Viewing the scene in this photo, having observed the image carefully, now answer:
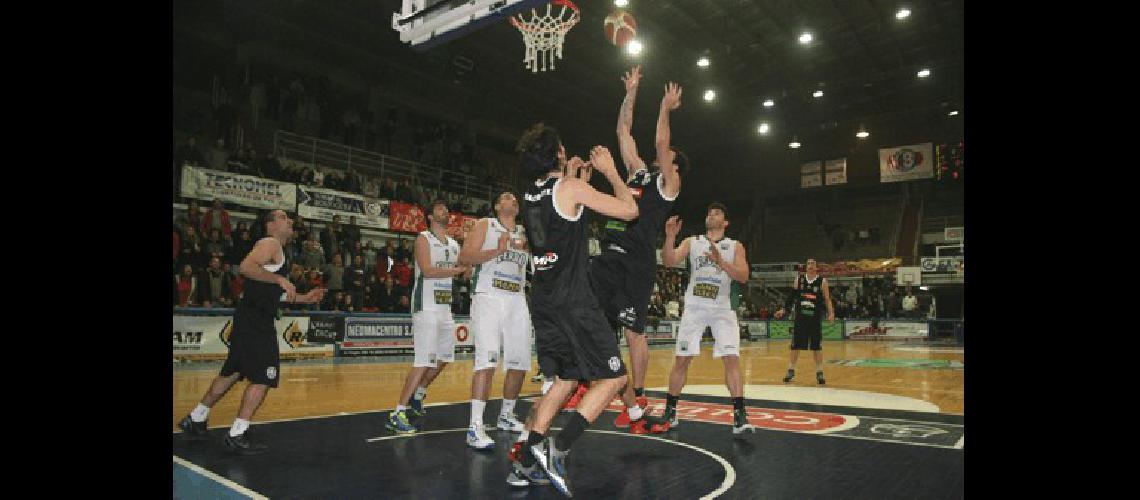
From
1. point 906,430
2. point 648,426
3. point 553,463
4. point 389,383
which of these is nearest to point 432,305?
point 648,426

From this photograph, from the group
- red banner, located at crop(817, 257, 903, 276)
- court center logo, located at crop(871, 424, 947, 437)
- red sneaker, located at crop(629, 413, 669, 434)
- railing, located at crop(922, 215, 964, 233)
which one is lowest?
court center logo, located at crop(871, 424, 947, 437)

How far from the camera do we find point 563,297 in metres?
4.41

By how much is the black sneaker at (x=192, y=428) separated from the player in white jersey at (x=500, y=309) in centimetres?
233

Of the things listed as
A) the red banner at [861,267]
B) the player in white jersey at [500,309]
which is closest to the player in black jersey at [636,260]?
the player in white jersey at [500,309]

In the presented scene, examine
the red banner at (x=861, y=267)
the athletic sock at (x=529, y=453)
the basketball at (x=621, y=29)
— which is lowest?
the athletic sock at (x=529, y=453)

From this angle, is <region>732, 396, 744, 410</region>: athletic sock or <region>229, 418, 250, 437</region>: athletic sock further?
<region>732, 396, 744, 410</region>: athletic sock

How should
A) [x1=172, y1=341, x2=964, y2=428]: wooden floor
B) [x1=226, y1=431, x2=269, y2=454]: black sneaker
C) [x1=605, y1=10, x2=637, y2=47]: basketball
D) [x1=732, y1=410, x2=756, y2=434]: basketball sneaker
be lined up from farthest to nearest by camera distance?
[x1=605, y1=10, x2=637, y2=47]: basketball, [x1=172, y1=341, x2=964, y2=428]: wooden floor, [x1=732, y1=410, x2=756, y2=434]: basketball sneaker, [x1=226, y1=431, x2=269, y2=454]: black sneaker

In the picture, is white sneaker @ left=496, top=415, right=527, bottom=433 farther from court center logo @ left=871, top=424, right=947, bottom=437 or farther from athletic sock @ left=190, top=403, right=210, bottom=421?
court center logo @ left=871, top=424, right=947, bottom=437

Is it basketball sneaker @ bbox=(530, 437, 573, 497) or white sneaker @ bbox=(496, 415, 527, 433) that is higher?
basketball sneaker @ bbox=(530, 437, 573, 497)

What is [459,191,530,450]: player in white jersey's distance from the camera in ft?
18.7

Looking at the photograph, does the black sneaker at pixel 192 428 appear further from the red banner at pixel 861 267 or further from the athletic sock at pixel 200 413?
the red banner at pixel 861 267

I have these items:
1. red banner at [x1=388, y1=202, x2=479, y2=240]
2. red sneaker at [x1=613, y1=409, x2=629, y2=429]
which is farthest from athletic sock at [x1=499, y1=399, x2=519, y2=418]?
red banner at [x1=388, y1=202, x2=479, y2=240]

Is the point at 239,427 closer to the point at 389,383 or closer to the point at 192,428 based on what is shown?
the point at 192,428

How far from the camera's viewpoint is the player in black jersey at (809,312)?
11969 mm
